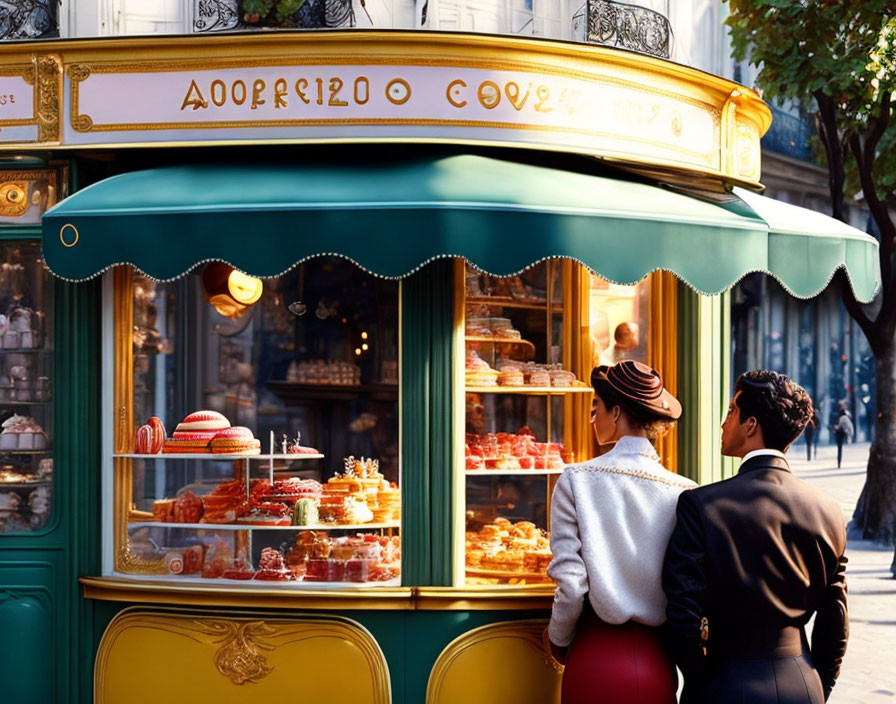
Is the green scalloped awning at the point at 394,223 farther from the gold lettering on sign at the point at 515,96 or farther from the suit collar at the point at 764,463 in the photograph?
the suit collar at the point at 764,463

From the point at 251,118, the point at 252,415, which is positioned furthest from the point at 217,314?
the point at 251,118

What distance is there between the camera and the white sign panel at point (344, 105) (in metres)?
6.49

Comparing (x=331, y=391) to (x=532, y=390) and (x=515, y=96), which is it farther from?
(x=515, y=96)

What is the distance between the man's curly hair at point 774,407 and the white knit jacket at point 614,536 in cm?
64

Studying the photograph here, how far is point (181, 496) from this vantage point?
7004mm

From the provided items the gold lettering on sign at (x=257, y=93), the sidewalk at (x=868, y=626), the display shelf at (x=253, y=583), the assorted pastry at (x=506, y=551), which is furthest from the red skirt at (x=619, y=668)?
the sidewalk at (x=868, y=626)

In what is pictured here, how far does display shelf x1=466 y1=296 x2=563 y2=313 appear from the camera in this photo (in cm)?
685

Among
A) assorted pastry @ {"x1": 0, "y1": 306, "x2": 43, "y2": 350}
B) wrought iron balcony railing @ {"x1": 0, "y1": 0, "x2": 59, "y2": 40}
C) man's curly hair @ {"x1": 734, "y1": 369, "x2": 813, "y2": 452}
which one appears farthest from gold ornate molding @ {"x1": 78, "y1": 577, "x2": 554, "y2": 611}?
wrought iron balcony railing @ {"x1": 0, "y1": 0, "x2": 59, "y2": 40}

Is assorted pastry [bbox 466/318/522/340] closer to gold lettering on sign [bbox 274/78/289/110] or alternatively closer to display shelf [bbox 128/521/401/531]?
display shelf [bbox 128/521/401/531]

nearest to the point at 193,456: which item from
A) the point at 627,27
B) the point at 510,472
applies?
the point at 510,472

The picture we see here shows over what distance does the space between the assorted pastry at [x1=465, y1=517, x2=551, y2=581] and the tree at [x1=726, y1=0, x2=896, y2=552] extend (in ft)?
24.4

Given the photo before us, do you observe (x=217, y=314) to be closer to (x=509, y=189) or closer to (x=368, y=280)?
(x=368, y=280)

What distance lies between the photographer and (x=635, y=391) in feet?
16.7

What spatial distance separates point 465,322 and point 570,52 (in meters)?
1.62
